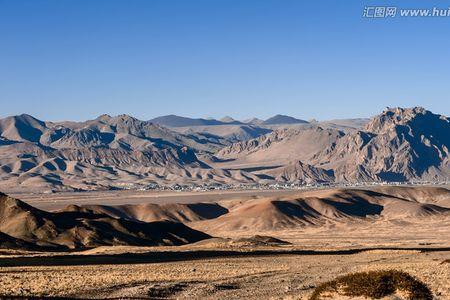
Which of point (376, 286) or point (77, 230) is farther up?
point (376, 286)

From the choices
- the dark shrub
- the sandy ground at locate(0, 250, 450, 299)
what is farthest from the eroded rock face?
the dark shrub

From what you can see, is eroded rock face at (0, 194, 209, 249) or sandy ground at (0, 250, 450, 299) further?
eroded rock face at (0, 194, 209, 249)

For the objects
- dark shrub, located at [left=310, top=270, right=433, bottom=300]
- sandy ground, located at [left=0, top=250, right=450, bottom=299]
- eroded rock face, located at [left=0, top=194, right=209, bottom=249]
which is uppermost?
dark shrub, located at [left=310, top=270, right=433, bottom=300]

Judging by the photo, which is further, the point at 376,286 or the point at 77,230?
the point at 77,230

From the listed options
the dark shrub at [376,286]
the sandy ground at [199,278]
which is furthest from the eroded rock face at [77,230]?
the dark shrub at [376,286]

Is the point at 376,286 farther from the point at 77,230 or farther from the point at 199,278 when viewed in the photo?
the point at 77,230

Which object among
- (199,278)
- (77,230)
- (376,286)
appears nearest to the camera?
(376,286)

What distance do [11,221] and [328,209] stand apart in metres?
95.7

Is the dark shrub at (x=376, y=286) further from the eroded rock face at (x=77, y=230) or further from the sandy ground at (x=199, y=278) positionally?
the eroded rock face at (x=77, y=230)

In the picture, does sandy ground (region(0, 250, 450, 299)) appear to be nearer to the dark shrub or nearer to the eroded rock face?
the dark shrub

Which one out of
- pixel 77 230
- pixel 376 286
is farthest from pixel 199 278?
pixel 77 230

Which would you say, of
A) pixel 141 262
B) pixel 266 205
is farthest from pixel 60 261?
pixel 266 205

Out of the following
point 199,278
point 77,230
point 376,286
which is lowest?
point 77,230

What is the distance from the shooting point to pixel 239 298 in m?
35.0
